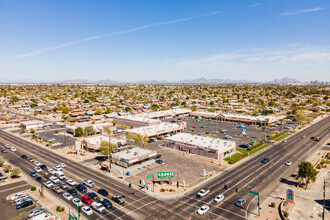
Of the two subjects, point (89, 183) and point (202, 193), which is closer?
point (202, 193)

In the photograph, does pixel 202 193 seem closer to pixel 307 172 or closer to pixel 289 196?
pixel 289 196

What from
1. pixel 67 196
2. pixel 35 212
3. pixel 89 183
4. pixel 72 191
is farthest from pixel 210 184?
pixel 35 212

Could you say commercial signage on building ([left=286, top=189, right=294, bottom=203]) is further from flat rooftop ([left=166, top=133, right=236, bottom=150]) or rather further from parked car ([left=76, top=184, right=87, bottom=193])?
parked car ([left=76, top=184, right=87, bottom=193])

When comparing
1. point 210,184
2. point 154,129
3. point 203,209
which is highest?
point 154,129

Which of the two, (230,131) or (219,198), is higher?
(219,198)

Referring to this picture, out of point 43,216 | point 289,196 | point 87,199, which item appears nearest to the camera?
point 43,216

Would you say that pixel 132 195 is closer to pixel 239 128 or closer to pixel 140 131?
pixel 140 131

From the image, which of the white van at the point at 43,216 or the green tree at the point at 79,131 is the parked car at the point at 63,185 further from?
the green tree at the point at 79,131

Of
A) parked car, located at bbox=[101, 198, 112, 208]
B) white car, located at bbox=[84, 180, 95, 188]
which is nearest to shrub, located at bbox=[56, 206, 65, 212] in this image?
parked car, located at bbox=[101, 198, 112, 208]
